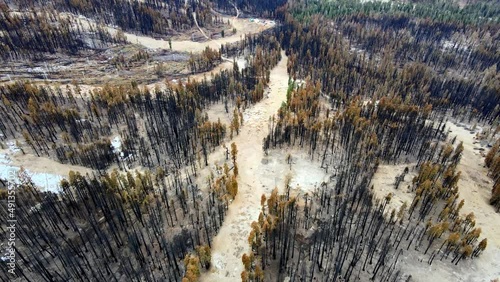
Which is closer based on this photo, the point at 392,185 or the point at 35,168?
the point at 35,168

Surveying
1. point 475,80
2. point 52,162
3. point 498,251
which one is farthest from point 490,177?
point 52,162

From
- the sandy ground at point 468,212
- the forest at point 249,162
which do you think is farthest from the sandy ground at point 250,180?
the sandy ground at point 468,212

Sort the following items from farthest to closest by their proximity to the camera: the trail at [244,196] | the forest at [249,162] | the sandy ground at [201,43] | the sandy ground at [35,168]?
the sandy ground at [201,43] < the sandy ground at [35,168] < the forest at [249,162] < the trail at [244,196]

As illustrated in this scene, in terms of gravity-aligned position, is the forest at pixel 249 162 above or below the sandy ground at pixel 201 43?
below

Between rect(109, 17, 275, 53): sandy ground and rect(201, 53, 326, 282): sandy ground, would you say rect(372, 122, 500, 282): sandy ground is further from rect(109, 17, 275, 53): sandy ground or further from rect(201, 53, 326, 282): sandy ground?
rect(109, 17, 275, 53): sandy ground

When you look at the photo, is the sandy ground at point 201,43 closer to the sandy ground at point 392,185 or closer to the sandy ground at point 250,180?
the sandy ground at point 250,180

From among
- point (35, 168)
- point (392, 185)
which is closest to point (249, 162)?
point (392, 185)

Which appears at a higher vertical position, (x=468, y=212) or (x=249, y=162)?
(x=249, y=162)

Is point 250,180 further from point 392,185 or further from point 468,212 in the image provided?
point 468,212

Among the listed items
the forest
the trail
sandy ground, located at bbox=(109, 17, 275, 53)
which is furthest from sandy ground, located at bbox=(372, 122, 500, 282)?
sandy ground, located at bbox=(109, 17, 275, 53)
